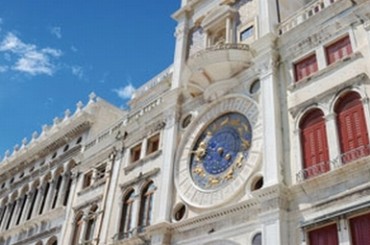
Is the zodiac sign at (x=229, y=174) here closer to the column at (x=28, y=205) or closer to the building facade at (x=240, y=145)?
the building facade at (x=240, y=145)

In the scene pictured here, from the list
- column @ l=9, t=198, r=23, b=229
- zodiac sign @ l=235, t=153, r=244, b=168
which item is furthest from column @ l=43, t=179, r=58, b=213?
zodiac sign @ l=235, t=153, r=244, b=168

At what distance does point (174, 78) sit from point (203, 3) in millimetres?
4084

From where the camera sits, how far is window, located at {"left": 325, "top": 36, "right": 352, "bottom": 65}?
1352 cm

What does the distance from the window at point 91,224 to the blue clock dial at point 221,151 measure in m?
6.26

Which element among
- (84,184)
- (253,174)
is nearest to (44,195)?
(84,184)

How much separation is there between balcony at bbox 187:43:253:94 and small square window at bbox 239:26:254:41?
132 cm

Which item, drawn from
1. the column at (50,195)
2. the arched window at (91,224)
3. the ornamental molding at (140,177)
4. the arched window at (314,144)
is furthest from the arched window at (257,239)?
the column at (50,195)

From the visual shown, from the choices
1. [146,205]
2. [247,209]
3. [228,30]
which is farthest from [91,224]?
[228,30]

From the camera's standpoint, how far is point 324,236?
37.1ft

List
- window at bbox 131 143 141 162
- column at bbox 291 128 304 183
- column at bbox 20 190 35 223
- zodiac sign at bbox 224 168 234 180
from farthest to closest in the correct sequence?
1. column at bbox 20 190 35 223
2. window at bbox 131 143 141 162
3. zodiac sign at bbox 224 168 234 180
4. column at bbox 291 128 304 183

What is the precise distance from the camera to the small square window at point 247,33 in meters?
17.8

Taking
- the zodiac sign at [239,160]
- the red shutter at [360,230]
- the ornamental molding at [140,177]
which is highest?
the ornamental molding at [140,177]

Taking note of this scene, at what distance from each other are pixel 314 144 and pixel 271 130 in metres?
1.40

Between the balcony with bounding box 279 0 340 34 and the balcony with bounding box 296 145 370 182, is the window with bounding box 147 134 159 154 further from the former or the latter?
the balcony with bounding box 296 145 370 182
